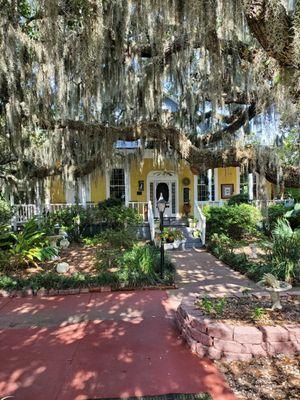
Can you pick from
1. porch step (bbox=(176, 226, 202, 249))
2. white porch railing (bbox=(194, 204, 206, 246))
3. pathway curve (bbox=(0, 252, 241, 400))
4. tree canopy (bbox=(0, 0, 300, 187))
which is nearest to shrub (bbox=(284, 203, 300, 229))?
white porch railing (bbox=(194, 204, 206, 246))

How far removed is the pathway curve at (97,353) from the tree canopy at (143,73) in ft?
8.48

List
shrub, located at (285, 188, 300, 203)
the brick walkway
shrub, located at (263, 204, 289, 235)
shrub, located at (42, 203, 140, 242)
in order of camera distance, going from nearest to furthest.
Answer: the brick walkway
shrub, located at (263, 204, 289, 235)
shrub, located at (42, 203, 140, 242)
shrub, located at (285, 188, 300, 203)

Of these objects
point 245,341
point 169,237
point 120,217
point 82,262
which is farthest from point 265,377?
→ point 120,217

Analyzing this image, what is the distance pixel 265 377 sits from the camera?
3203mm

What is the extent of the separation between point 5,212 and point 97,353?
856 cm

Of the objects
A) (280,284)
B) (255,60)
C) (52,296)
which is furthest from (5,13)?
(280,284)

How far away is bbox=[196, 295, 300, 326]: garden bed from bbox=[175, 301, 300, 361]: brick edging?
0.17 meters

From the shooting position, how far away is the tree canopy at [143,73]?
3.57 meters

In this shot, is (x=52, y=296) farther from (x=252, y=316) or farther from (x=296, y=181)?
(x=296, y=181)

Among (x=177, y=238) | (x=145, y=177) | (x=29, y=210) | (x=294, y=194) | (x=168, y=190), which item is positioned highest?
(x=145, y=177)

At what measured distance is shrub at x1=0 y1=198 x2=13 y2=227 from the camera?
427 inches

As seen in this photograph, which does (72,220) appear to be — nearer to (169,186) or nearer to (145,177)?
(145,177)

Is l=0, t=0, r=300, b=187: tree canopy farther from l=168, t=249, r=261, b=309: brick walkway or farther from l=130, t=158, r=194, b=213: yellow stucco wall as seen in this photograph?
l=130, t=158, r=194, b=213: yellow stucco wall

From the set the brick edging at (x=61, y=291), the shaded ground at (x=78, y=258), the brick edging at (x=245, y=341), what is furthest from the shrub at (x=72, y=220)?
the brick edging at (x=245, y=341)
